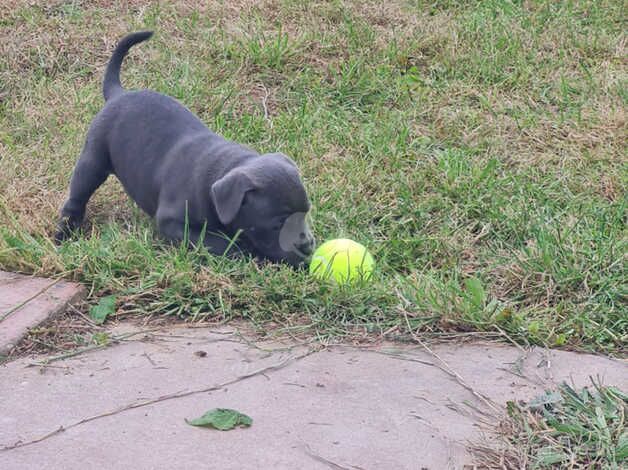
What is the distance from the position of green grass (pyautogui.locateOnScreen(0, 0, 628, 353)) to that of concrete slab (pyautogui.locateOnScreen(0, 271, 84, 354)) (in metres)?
0.10

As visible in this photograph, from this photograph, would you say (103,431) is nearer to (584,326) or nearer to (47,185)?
(584,326)

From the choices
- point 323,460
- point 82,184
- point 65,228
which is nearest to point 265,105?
point 82,184

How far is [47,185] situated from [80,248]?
1.15 metres

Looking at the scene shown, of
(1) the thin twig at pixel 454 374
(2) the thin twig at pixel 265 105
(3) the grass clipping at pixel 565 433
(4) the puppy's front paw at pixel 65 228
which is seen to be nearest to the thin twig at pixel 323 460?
(3) the grass clipping at pixel 565 433

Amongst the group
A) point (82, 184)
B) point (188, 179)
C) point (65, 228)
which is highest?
point (188, 179)

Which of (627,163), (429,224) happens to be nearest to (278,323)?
(429,224)

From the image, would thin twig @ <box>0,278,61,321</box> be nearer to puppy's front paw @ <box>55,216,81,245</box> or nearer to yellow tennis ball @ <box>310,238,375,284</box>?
puppy's front paw @ <box>55,216,81,245</box>

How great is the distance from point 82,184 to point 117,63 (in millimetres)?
779

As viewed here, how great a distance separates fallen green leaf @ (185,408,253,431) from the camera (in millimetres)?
2875

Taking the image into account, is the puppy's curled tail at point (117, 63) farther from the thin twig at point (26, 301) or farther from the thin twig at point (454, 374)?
the thin twig at point (454, 374)

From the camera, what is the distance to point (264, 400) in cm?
306

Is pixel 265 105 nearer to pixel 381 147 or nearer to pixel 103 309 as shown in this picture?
pixel 381 147

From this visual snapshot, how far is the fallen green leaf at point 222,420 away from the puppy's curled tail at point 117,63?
254 centimetres

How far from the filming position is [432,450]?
2.75 meters
